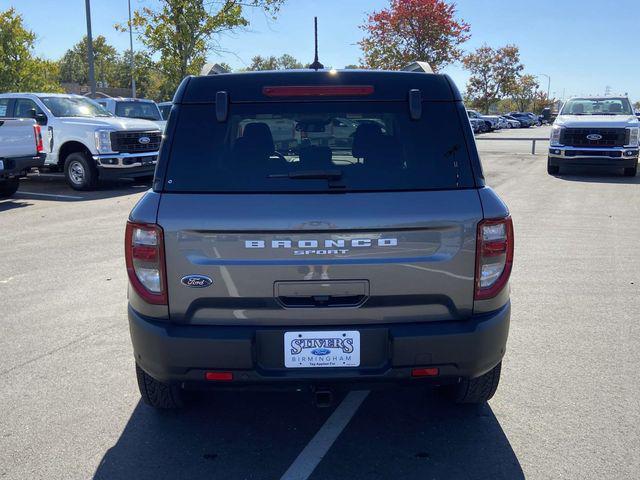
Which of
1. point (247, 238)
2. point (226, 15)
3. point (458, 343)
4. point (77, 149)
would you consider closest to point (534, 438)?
point (458, 343)

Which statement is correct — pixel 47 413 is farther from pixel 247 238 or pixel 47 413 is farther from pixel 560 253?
pixel 560 253

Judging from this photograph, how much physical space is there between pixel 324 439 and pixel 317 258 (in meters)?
1.14

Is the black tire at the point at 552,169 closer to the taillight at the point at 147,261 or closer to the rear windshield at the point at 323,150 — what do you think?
the rear windshield at the point at 323,150

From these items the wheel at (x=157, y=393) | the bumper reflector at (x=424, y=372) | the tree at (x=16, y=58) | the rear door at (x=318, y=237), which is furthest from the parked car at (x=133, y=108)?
the bumper reflector at (x=424, y=372)

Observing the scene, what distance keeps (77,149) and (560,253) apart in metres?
10.8

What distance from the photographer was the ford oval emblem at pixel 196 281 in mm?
2926

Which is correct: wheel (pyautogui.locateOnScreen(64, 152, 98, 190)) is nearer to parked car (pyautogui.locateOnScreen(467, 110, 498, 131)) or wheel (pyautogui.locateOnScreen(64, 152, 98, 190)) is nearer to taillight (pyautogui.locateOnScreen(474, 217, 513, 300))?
taillight (pyautogui.locateOnScreen(474, 217, 513, 300))

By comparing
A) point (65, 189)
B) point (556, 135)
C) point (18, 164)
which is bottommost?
point (65, 189)

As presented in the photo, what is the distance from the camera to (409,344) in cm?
291

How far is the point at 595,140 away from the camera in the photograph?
15617mm

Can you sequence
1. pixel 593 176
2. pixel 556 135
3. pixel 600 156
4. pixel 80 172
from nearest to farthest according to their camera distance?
pixel 80 172, pixel 600 156, pixel 556 135, pixel 593 176

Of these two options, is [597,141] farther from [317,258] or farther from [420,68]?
[317,258]

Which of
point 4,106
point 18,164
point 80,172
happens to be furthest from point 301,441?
point 4,106

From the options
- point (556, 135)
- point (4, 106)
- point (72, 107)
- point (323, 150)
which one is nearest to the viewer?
point (323, 150)
